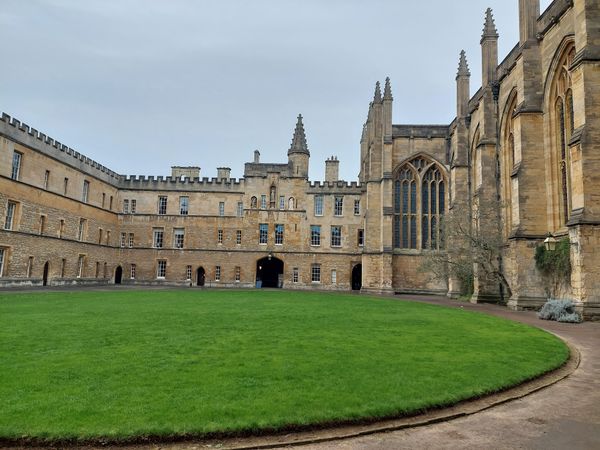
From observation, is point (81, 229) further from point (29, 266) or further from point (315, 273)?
point (315, 273)

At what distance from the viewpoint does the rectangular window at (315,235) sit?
142ft

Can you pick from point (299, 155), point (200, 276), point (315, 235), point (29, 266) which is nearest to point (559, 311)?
point (315, 235)

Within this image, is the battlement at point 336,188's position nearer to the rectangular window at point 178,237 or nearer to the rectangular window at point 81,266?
the rectangular window at point 178,237

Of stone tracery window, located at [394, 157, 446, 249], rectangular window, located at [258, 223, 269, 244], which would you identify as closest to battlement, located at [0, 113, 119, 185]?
rectangular window, located at [258, 223, 269, 244]

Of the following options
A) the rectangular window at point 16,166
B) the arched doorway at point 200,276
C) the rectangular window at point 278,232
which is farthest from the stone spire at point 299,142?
the rectangular window at point 16,166

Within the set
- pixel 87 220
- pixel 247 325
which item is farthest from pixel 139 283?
pixel 247 325

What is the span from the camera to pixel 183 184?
45062 mm

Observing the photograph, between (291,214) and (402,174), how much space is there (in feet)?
39.4

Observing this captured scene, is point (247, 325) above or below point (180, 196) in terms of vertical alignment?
below

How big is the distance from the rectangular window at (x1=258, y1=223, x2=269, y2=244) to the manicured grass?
31606 millimetres

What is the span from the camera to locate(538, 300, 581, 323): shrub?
15609 mm

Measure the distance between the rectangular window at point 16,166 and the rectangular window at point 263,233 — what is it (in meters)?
20.9

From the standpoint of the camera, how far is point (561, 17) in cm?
1931

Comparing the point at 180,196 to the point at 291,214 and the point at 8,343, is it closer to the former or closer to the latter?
the point at 291,214
